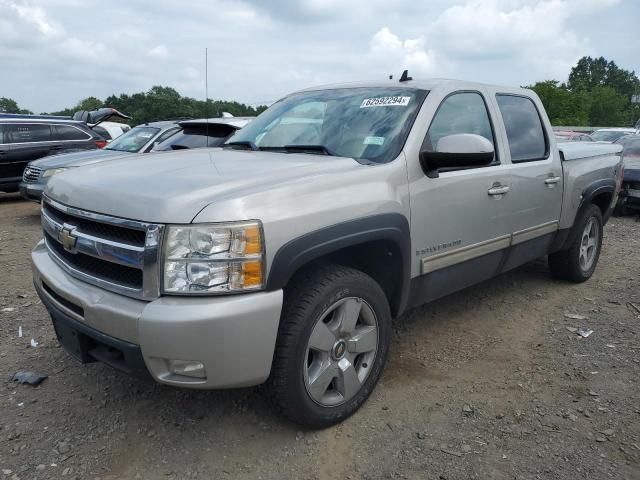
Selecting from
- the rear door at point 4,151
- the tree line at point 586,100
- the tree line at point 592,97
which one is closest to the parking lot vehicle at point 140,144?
the rear door at point 4,151

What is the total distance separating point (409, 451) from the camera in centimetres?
265

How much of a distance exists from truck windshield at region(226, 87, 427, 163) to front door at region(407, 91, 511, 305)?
0.18 m

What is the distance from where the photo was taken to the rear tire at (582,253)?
503cm

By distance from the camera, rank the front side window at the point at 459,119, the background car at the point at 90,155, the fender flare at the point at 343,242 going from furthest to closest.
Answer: the background car at the point at 90,155 < the front side window at the point at 459,119 < the fender flare at the point at 343,242

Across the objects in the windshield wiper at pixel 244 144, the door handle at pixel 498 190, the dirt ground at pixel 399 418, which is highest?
the windshield wiper at pixel 244 144

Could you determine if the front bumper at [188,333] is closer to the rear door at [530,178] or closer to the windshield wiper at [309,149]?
the windshield wiper at [309,149]

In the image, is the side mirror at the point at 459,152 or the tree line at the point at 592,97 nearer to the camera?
Answer: the side mirror at the point at 459,152

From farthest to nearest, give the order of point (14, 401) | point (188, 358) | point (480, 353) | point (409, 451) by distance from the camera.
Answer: point (480, 353)
point (14, 401)
point (409, 451)
point (188, 358)

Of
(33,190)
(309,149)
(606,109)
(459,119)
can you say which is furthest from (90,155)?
(606,109)

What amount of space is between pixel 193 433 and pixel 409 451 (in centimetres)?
111

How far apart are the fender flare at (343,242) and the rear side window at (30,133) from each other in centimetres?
984

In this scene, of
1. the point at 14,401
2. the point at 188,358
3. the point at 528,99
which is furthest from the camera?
the point at 528,99

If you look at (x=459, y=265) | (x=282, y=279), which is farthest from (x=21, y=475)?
(x=459, y=265)

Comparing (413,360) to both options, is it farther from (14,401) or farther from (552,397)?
(14,401)
